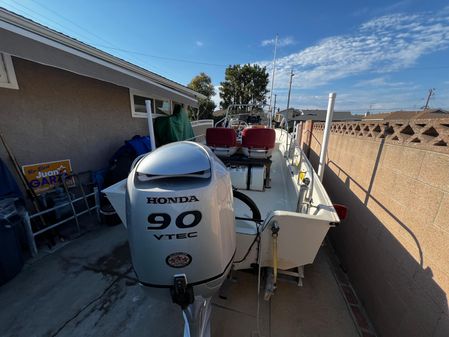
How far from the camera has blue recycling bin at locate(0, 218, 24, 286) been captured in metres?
1.70

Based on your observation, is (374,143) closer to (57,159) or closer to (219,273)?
(219,273)

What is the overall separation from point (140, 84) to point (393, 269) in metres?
3.71

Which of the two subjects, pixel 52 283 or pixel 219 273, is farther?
pixel 52 283

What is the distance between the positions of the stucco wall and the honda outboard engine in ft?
8.11

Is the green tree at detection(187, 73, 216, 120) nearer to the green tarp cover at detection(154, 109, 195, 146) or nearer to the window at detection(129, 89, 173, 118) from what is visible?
the window at detection(129, 89, 173, 118)

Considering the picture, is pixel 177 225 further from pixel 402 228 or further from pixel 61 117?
pixel 61 117

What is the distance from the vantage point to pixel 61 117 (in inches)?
108

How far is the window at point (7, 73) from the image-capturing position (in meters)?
2.12

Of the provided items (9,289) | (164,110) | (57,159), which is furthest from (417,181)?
(164,110)

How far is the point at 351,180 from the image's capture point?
224cm

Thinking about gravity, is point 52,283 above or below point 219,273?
below

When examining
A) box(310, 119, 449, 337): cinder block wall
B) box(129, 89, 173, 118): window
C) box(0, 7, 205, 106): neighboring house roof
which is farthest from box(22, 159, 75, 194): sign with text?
box(310, 119, 449, 337): cinder block wall

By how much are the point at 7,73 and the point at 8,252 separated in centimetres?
188

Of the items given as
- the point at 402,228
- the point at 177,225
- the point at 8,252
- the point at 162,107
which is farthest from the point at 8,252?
the point at 162,107
